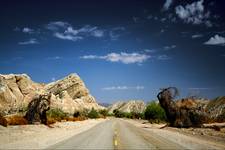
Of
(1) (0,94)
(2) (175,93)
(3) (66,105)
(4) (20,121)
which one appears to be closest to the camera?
(4) (20,121)

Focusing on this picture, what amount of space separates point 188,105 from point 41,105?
1831 centimetres

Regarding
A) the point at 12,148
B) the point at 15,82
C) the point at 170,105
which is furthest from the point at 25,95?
the point at 12,148

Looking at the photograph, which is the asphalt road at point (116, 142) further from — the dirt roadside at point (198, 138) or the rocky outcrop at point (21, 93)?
the rocky outcrop at point (21, 93)

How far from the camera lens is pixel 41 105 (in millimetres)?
38938

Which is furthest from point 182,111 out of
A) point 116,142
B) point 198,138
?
point 116,142

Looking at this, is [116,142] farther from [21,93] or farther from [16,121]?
[21,93]

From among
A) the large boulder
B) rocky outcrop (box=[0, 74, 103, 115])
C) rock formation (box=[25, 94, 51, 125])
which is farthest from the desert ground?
the large boulder

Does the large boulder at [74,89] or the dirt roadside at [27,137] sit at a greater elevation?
the large boulder at [74,89]

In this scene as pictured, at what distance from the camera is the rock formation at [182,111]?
40.6m

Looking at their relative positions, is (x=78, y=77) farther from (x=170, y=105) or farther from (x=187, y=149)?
(x=187, y=149)

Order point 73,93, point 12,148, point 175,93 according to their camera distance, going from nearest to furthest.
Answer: point 12,148 → point 175,93 → point 73,93

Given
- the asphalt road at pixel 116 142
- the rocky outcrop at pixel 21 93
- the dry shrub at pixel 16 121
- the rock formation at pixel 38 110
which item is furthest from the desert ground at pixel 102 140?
the rocky outcrop at pixel 21 93

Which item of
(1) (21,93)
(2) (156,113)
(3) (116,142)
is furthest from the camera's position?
(1) (21,93)

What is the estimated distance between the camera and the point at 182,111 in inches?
1626
